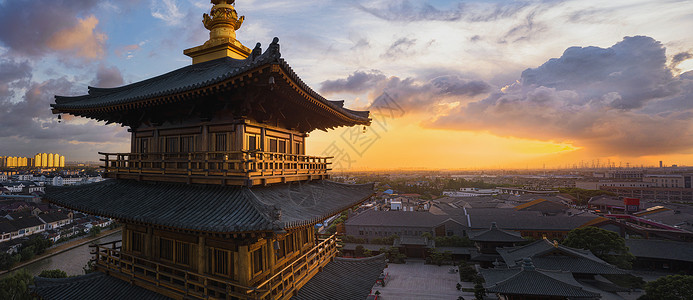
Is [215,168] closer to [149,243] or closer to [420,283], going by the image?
[149,243]

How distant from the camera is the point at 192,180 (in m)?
10.3

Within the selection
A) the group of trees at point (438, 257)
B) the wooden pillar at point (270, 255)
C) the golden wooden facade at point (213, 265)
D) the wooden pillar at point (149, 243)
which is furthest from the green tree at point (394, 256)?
the wooden pillar at point (149, 243)

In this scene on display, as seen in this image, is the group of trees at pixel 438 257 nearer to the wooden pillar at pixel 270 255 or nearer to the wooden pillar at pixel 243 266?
the wooden pillar at pixel 270 255

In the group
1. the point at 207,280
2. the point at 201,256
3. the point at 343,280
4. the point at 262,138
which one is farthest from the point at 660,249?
the point at 201,256

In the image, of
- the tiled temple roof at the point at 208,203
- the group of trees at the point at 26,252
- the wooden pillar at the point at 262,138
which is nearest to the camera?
the tiled temple roof at the point at 208,203

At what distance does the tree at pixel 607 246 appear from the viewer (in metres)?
39.6

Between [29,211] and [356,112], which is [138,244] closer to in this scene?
[356,112]

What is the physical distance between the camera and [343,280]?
12.6m

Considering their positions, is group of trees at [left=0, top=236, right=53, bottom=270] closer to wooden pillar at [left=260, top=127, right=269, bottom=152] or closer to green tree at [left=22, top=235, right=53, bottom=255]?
green tree at [left=22, top=235, right=53, bottom=255]

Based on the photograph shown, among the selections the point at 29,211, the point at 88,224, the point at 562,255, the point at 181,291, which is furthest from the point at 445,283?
the point at 29,211

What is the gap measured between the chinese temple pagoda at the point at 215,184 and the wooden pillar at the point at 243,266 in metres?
0.04

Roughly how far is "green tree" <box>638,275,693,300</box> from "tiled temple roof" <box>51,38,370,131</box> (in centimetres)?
3408

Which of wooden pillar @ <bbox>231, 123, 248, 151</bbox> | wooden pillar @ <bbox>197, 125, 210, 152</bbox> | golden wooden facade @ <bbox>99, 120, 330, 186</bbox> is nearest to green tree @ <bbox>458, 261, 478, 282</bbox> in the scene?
golden wooden facade @ <bbox>99, 120, 330, 186</bbox>

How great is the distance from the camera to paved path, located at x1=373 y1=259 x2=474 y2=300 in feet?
128
